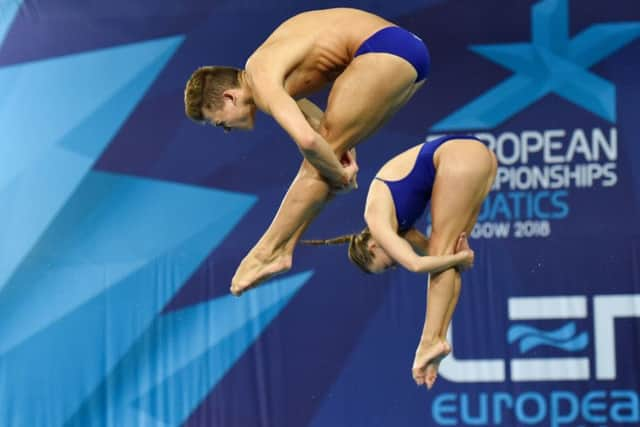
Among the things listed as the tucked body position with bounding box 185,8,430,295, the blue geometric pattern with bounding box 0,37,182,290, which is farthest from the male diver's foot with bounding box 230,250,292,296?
the blue geometric pattern with bounding box 0,37,182,290

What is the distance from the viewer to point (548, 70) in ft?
22.9

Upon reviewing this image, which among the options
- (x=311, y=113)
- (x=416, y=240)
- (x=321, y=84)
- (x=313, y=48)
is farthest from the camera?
(x=416, y=240)

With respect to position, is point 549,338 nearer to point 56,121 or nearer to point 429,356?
point 429,356

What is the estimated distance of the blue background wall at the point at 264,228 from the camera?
22.5 ft

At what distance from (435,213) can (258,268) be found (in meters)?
0.79

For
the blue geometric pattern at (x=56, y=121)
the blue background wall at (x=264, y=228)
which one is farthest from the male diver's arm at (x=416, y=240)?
the blue geometric pattern at (x=56, y=121)

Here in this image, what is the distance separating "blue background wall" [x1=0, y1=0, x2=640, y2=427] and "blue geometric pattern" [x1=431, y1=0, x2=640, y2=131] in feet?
0.04

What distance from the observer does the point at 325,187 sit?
4203 mm

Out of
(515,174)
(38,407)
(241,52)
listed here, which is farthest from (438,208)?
(38,407)

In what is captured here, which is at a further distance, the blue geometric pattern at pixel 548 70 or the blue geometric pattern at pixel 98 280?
the blue geometric pattern at pixel 98 280

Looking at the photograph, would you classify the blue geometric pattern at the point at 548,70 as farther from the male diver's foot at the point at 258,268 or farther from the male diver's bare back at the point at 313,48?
the male diver's bare back at the point at 313,48

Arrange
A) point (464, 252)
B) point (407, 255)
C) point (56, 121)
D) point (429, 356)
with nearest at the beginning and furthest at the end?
point (407, 255)
point (464, 252)
point (429, 356)
point (56, 121)

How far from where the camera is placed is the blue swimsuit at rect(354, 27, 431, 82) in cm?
400

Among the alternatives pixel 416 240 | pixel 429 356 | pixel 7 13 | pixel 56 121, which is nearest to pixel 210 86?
pixel 416 240
